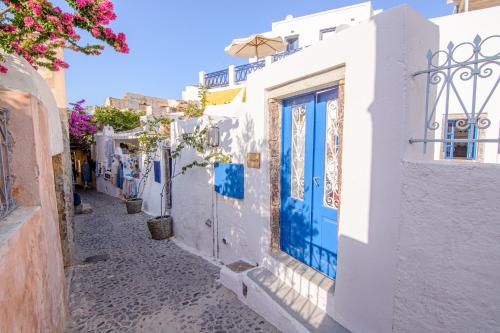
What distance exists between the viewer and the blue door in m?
3.27

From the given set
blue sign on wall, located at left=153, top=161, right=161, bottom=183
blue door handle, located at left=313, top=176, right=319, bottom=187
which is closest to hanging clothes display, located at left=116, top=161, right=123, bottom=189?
blue sign on wall, located at left=153, top=161, right=161, bottom=183

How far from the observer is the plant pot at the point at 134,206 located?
9734 mm

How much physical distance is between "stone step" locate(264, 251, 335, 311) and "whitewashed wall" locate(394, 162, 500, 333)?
919 millimetres

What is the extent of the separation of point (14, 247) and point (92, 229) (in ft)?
23.9

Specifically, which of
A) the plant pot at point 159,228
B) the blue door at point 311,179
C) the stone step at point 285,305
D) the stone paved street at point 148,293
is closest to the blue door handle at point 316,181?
the blue door at point 311,179

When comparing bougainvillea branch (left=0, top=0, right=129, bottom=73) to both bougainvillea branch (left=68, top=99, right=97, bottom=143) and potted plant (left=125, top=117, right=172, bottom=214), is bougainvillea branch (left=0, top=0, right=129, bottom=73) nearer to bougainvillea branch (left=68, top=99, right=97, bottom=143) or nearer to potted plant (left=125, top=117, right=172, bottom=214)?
potted plant (left=125, top=117, right=172, bottom=214)

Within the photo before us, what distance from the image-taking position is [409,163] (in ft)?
7.07

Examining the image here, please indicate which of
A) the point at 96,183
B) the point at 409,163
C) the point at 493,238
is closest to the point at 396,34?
the point at 409,163

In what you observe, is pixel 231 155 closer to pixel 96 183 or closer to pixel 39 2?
pixel 39 2

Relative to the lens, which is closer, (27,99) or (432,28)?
(432,28)

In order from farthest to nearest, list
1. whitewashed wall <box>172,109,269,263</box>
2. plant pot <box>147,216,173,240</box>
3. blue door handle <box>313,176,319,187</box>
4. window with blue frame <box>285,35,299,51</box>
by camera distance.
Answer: window with blue frame <box>285,35,299,51</box>
plant pot <box>147,216,173,240</box>
whitewashed wall <box>172,109,269,263</box>
blue door handle <box>313,176,319,187</box>

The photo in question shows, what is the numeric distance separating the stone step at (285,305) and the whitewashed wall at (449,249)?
0.88 m

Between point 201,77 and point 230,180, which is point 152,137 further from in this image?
point 201,77

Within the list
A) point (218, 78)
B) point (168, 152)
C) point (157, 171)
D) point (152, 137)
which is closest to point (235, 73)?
point (218, 78)
